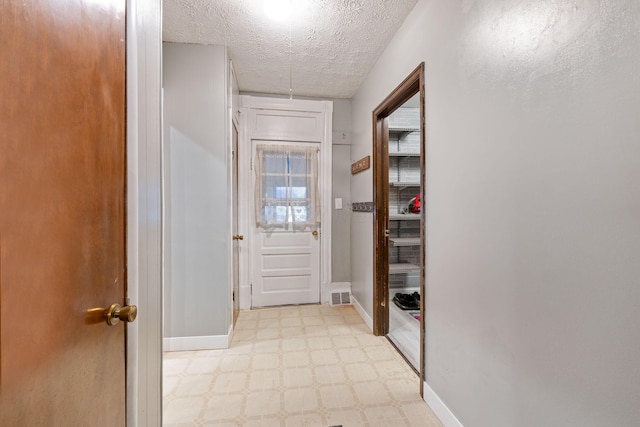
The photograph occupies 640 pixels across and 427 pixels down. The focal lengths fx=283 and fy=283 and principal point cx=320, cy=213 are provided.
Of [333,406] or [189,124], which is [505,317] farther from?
[189,124]

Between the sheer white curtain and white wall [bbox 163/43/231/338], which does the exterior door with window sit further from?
white wall [bbox 163/43/231/338]

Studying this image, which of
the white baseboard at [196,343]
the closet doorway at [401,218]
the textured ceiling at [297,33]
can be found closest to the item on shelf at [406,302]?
the closet doorway at [401,218]

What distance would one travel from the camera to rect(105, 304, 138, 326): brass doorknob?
0.82m

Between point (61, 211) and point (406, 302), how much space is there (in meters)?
3.38

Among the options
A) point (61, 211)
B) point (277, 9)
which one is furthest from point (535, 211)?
point (277, 9)

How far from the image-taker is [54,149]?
0.61 metres

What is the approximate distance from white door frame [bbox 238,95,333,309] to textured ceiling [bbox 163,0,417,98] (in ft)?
1.24

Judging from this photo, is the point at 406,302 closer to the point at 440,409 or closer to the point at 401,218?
the point at 401,218

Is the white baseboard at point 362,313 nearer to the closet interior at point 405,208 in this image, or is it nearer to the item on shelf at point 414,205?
the closet interior at point 405,208

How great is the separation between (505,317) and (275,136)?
2.95 metres

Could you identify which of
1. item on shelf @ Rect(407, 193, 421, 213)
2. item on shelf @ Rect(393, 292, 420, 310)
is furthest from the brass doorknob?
item on shelf @ Rect(407, 193, 421, 213)

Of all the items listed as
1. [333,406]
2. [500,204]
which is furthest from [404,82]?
[333,406]

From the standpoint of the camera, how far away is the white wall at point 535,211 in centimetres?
81

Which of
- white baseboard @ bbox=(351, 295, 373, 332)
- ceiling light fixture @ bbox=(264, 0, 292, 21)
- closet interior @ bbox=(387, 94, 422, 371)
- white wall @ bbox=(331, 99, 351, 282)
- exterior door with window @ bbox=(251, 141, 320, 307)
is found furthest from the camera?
white wall @ bbox=(331, 99, 351, 282)
